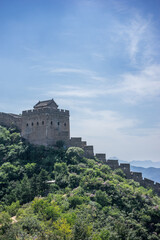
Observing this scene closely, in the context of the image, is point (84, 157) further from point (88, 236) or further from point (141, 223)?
point (88, 236)

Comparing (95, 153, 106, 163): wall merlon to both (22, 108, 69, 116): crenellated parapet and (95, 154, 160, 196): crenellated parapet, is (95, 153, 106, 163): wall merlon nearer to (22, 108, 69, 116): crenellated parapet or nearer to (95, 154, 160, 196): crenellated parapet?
(95, 154, 160, 196): crenellated parapet

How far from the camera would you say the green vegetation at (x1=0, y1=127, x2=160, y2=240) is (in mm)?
20852

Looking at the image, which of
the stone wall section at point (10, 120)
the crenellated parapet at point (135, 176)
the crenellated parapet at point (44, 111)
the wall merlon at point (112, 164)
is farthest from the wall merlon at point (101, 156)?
the stone wall section at point (10, 120)

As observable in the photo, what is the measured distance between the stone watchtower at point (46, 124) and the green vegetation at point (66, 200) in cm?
152

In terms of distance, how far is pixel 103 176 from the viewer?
33781 mm

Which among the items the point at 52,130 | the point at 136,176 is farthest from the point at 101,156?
the point at 52,130

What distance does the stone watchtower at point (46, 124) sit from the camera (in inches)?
1590

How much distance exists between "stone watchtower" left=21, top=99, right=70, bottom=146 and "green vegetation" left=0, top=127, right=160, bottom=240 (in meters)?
1.52

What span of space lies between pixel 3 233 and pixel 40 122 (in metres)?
22.2

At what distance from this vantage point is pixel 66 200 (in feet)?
90.8

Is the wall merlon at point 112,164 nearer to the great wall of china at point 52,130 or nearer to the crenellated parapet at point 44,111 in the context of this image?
the great wall of china at point 52,130

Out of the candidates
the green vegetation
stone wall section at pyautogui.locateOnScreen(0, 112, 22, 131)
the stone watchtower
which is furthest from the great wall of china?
stone wall section at pyautogui.locateOnScreen(0, 112, 22, 131)

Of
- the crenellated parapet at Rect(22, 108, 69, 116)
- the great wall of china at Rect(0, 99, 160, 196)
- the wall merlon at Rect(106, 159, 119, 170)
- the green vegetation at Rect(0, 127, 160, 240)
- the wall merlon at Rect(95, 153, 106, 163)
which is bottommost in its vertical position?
the green vegetation at Rect(0, 127, 160, 240)

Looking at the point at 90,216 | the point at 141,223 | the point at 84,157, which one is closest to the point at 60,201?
the point at 90,216
